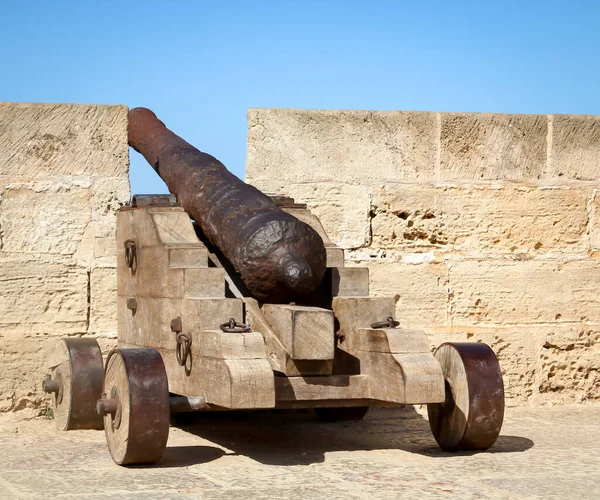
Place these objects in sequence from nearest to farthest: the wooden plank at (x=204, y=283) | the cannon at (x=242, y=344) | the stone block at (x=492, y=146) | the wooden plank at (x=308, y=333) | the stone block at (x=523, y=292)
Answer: the cannon at (x=242, y=344) < the wooden plank at (x=308, y=333) < the wooden plank at (x=204, y=283) < the stone block at (x=523, y=292) < the stone block at (x=492, y=146)

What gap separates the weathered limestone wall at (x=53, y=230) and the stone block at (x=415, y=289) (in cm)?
165

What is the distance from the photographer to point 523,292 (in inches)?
263

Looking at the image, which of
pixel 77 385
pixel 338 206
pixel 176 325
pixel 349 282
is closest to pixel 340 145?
pixel 338 206

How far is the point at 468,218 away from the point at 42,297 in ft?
8.88

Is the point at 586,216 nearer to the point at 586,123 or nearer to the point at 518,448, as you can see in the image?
the point at 586,123

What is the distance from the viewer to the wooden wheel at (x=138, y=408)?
165 inches

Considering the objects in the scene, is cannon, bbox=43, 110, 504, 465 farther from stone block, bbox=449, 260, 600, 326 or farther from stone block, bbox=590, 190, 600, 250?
stone block, bbox=590, 190, 600, 250

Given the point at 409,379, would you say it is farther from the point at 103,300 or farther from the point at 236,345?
the point at 103,300

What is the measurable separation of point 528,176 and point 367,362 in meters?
2.62

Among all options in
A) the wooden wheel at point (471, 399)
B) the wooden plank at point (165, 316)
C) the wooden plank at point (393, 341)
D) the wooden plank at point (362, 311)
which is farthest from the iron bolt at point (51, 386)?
the wooden wheel at point (471, 399)

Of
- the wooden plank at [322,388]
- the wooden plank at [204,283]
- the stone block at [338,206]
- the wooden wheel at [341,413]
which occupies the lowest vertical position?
the wooden wheel at [341,413]

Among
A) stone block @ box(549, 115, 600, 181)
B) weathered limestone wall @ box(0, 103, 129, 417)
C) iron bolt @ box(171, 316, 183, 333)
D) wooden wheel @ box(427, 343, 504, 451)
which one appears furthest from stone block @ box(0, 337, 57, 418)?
stone block @ box(549, 115, 600, 181)

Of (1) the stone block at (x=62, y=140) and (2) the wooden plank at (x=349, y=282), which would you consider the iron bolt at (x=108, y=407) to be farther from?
(1) the stone block at (x=62, y=140)

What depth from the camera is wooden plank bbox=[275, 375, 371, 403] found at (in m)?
4.49
